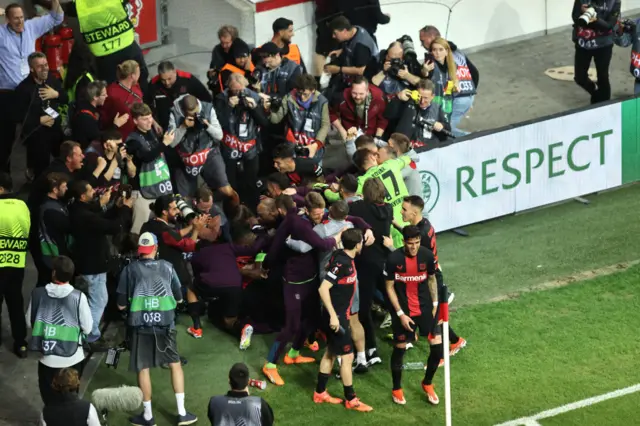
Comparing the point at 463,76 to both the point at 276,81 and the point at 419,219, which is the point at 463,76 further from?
the point at 419,219

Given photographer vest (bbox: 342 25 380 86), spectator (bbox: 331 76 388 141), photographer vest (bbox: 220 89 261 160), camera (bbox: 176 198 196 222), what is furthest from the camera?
photographer vest (bbox: 342 25 380 86)

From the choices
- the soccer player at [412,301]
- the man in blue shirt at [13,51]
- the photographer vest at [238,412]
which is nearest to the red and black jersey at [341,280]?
the soccer player at [412,301]

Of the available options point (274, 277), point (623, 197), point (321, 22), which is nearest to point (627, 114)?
point (623, 197)

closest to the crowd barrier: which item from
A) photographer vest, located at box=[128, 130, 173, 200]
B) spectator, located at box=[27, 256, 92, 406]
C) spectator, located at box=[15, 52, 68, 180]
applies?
photographer vest, located at box=[128, 130, 173, 200]

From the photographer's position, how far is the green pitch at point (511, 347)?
12.7 meters

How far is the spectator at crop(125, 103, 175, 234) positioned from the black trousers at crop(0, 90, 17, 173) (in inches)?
85.0

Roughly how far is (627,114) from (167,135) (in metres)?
6.19

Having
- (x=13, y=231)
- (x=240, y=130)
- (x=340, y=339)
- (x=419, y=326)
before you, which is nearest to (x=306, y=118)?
(x=240, y=130)

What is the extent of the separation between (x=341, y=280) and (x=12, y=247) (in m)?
3.27

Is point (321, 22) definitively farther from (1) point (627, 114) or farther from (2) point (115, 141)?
(2) point (115, 141)

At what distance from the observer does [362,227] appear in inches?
512

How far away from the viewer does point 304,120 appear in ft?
50.4

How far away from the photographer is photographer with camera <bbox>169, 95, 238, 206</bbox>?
1449 cm

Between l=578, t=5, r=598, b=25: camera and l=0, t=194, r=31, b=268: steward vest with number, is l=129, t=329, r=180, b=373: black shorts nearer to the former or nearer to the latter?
l=0, t=194, r=31, b=268: steward vest with number
